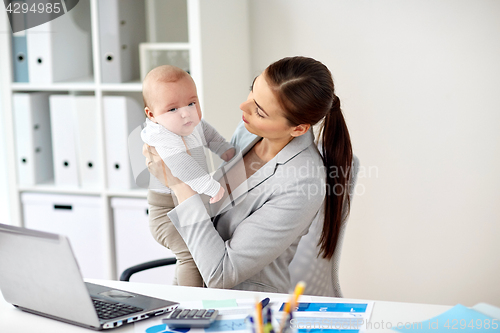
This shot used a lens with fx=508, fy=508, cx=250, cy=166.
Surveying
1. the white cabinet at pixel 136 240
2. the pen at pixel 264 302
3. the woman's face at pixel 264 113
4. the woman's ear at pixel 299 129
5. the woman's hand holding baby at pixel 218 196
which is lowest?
the white cabinet at pixel 136 240

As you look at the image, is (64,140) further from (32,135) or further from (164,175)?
(164,175)

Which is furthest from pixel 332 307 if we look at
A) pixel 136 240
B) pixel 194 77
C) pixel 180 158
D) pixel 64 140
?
pixel 64 140

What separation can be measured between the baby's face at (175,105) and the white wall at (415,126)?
1034 millimetres

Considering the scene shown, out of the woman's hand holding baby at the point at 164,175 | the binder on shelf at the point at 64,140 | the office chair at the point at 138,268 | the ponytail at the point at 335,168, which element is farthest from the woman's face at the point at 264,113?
the binder on shelf at the point at 64,140

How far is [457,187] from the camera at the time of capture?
2252 millimetres

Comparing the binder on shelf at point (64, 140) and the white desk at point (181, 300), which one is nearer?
the white desk at point (181, 300)

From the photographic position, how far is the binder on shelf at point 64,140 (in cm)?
225

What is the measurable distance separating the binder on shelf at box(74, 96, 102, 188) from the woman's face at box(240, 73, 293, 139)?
42.1 inches

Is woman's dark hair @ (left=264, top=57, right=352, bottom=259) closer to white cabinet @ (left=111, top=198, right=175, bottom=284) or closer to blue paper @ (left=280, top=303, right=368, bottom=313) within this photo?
blue paper @ (left=280, top=303, right=368, bottom=313)

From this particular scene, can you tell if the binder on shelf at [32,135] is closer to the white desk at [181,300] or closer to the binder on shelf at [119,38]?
the binder on shelf at [119,38]

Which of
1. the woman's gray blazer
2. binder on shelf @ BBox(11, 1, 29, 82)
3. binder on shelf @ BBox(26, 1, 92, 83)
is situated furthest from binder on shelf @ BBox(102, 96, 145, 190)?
the woman's gray blazer

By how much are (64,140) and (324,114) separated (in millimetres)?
1380

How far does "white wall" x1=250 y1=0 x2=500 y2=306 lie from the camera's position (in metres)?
2.15

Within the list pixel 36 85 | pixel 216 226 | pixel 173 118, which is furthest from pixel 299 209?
pixel 36 85
